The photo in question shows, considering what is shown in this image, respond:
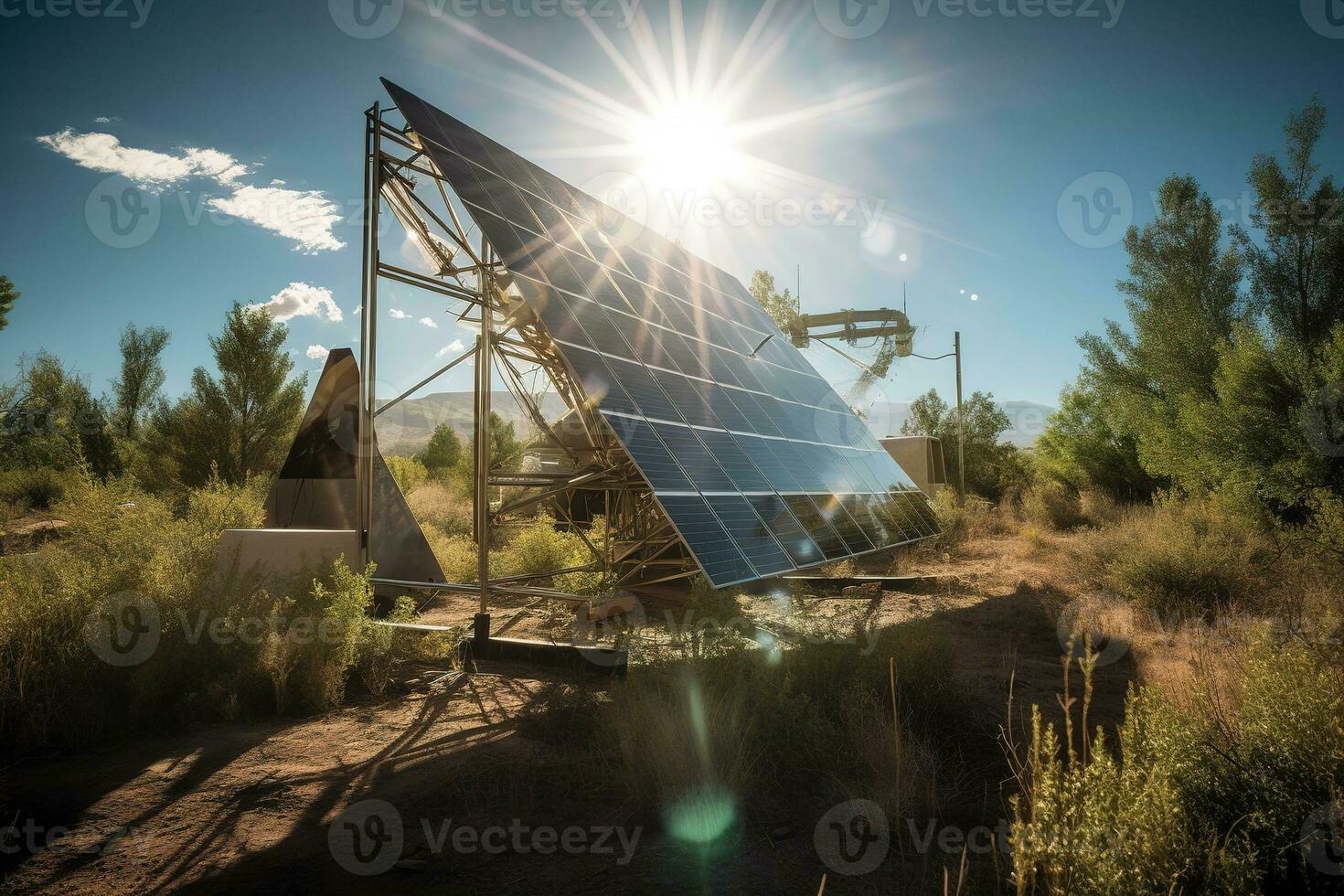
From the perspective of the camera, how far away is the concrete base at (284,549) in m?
8.03

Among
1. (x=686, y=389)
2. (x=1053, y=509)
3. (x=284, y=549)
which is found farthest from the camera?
(x=1053, y=509)

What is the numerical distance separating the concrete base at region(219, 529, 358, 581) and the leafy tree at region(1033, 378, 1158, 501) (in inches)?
898

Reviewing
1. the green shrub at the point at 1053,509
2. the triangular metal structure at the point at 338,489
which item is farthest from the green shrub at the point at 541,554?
the green shrub at the point at 1053,509

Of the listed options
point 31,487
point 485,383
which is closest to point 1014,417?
point 485,383

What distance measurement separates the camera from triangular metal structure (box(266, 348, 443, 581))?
430 inches

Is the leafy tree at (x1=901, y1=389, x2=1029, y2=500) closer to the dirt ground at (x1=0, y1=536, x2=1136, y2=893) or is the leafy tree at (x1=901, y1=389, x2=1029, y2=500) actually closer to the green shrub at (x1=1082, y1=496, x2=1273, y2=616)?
the green shrub at (x1=1082, y1=496, x2=1273, y2=616)

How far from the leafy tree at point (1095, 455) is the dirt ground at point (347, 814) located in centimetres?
2109

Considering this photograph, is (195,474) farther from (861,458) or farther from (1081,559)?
(1081,559)

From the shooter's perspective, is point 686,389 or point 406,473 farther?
point 406,473

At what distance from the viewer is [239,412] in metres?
24.3

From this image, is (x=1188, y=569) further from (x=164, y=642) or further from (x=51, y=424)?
(x=51, y=424)

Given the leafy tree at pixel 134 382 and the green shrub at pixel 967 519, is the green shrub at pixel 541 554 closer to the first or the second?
the green shrub at pixel 967 519

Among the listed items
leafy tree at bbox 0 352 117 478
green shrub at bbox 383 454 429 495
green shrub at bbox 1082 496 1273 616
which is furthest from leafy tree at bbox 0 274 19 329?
green shrub at bbox 1082 496 1273 616

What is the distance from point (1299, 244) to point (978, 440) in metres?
19.8
